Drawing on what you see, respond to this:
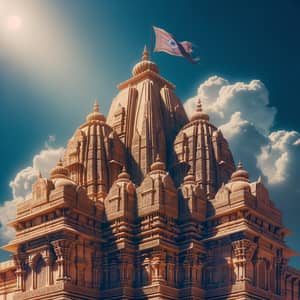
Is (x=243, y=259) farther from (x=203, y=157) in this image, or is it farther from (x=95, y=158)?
(x=95, y=158)

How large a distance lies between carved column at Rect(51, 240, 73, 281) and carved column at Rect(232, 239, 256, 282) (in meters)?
7.44

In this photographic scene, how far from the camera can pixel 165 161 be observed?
39.6 metres

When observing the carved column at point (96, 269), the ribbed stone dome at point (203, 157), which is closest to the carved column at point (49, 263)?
the carved column at point (96, 269)

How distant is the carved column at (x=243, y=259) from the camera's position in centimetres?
3275

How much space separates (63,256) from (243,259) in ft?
26.2

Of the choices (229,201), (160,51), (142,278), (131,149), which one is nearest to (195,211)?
(229,201)

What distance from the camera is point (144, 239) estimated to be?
3412 cm

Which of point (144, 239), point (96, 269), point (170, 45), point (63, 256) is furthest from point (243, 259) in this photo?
point (170, 45)

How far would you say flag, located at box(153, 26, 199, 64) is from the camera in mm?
40938

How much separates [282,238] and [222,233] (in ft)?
13.4

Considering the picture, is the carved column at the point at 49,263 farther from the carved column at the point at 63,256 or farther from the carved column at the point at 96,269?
the carved column at the point at 96,269

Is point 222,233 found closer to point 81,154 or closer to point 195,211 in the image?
point 195,211

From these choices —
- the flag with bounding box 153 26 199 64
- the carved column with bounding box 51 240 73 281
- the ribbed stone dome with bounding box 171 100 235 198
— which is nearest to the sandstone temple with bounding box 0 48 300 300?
the carved column with bounding box 51 240 73 281

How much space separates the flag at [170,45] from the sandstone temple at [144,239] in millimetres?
6650
